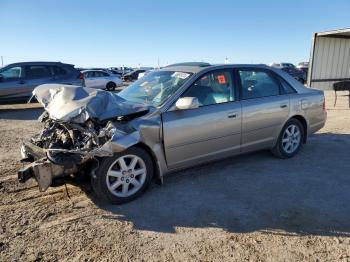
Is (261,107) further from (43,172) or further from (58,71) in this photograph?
(58,71)

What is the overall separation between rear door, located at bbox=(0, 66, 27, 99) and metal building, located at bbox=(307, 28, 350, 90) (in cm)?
1250

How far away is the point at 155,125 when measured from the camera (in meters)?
4.32

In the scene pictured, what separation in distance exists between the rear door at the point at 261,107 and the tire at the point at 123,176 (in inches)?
A: 67.8

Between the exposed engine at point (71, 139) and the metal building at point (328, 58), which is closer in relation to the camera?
the exposed engine at point (71, 139)

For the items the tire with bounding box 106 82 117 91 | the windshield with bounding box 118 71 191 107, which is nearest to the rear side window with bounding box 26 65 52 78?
the tire with bounding box 106 82 117 91

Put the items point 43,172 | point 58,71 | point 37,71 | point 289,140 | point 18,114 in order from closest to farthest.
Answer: point 43,172 → point 289,140 → point 18,114 → point 37,71 → point 58,71

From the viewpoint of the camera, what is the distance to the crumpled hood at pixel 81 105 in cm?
409

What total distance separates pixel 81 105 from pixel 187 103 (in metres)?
1.27

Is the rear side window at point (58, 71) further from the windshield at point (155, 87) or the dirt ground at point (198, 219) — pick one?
the windshield at point (155, 87)

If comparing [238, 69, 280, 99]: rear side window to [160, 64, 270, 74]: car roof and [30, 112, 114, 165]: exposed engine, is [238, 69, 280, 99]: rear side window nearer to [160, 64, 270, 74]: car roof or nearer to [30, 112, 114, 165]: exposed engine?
[160, 64, 270, 74]: car roof

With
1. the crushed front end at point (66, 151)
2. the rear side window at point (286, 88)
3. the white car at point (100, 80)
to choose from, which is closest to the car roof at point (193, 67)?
the rear side window at point (286, 88)

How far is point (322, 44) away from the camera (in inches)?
666

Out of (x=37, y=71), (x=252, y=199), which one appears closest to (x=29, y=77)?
(x=37, y=71)

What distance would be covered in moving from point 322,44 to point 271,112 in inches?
518
